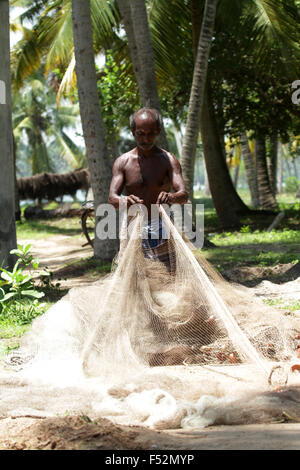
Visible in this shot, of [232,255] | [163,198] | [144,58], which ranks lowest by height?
[232,255]

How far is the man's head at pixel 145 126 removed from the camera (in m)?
4.87

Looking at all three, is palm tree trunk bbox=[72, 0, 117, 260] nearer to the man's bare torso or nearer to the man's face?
the man's bare torso

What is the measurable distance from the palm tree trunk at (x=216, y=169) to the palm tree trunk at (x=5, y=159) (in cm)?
791

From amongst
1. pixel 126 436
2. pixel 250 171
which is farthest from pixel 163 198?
pixel 250 171

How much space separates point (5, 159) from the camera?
691 cm

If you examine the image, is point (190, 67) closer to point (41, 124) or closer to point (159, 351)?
point (159, 351)

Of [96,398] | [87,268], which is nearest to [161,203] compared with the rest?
[96,398]

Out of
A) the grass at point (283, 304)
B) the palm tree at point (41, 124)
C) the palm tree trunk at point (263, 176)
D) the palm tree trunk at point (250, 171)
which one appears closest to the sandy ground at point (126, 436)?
the grass at point (283, 304)

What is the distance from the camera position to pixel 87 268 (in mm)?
9844

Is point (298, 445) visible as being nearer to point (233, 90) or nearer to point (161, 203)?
point (161, 203)

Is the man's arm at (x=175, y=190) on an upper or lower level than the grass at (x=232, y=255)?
upper

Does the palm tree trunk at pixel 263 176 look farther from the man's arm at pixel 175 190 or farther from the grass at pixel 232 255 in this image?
the man's arm at pixel 175 190

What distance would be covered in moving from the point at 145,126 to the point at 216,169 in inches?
396

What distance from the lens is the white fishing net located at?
340 cm
